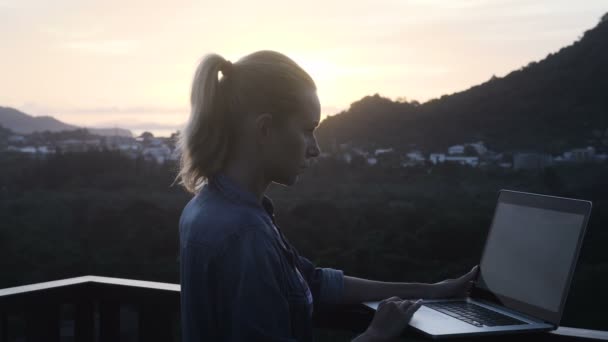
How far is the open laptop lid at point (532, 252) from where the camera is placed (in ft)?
3.63

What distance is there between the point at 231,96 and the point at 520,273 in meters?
0.71

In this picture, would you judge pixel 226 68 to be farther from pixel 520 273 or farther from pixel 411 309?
pixel 520 273

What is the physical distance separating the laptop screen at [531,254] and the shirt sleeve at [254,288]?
0.56 meters

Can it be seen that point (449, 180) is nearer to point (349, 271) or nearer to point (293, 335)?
point (349, 271)

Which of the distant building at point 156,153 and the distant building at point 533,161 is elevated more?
the distant building at point 156,153

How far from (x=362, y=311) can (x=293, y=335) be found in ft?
1.44

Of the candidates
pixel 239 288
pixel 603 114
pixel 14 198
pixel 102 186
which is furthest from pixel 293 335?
pixel 102 186

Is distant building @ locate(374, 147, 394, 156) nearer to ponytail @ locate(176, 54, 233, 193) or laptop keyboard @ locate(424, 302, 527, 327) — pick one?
laptop keyboard @ locate(424, 302, 527, 327)

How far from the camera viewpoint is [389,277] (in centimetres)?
1367

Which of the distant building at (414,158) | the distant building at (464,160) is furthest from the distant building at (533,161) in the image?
the distant building at (414,158)

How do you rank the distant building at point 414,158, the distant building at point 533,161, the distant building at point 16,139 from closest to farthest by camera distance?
the distant building at point 533,161
the distant building at point 414,158
the distant building at point 16,139

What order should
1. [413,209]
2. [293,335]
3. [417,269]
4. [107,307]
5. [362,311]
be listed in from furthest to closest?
[413,209]
[417,269]
[107,307]
[362,311]
[293,335]

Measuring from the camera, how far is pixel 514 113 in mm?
14977

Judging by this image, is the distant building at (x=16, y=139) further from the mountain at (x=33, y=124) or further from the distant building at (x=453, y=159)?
the distant building at (x=453, y=159)
